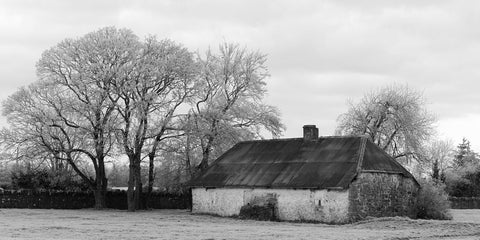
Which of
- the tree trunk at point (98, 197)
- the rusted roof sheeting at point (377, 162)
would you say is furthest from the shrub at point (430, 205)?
the tree trunk at point (98, 197)

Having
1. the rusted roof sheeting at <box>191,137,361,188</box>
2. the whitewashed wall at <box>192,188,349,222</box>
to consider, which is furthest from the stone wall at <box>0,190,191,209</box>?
the whitewashed wall at <box>192,188,349,222</box>

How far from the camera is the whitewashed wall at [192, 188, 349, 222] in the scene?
3847cm

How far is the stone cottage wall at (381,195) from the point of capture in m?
38.4

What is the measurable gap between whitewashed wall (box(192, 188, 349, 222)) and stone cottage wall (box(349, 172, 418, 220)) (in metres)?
0.79

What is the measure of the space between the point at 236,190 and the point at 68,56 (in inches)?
646

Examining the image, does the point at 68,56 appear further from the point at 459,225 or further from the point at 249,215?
the point at 459,225

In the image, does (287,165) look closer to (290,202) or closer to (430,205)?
(290,202)

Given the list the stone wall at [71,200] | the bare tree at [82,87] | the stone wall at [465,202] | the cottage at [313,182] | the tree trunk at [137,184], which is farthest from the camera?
the stone wall at [465,202]

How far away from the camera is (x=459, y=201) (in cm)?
6838

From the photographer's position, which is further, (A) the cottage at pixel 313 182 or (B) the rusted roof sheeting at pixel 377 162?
(B) the rusted roof sheeting at pixel 377 162

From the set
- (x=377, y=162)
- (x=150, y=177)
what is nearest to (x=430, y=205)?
(x=377, y=162)

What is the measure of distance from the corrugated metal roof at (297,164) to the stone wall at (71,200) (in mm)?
10765

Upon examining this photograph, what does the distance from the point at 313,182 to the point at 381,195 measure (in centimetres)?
391

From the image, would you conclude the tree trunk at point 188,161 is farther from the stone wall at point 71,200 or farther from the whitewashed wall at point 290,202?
the whitewashed wall at point 290,202
